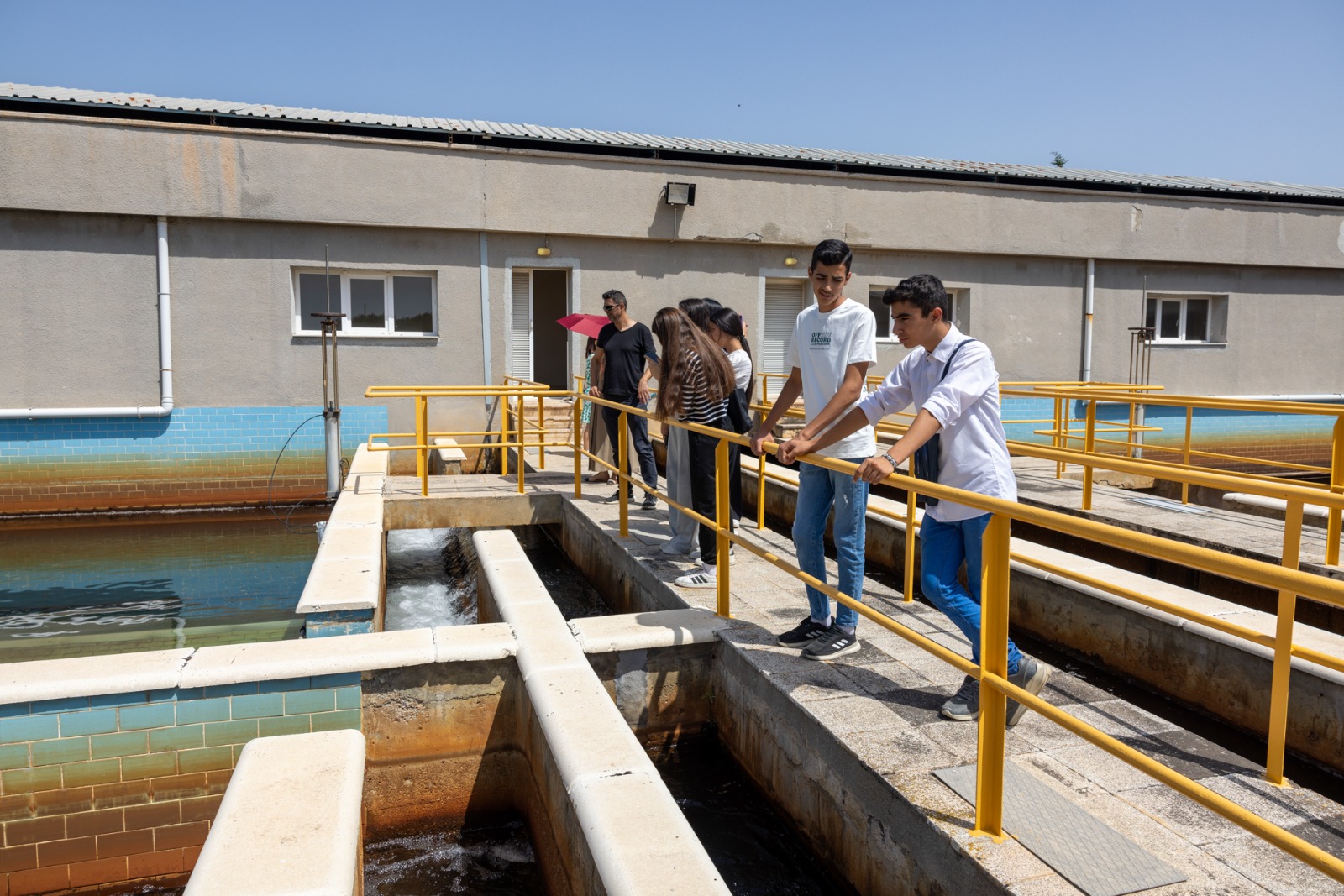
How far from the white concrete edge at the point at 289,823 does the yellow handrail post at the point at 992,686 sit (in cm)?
186

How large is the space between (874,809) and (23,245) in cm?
1165

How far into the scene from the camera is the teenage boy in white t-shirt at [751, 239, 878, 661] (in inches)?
153

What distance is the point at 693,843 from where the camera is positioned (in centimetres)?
264

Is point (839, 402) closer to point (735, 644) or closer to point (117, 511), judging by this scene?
point (735, 644)

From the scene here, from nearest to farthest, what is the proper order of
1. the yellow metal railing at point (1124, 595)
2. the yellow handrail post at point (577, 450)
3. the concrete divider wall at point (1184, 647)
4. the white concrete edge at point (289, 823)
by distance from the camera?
1. the yellow metal railing at point (1124, 595)
2. the white concrete edge at point (289, 823)
3. the concrete divider wall at point (1184, 647)
4. the yellow handrail post at point (577, 450)

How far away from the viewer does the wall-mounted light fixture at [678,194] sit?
12.4 m

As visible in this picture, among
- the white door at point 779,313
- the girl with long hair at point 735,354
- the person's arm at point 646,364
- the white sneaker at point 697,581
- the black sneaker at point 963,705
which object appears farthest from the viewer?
the white door at point 779,313

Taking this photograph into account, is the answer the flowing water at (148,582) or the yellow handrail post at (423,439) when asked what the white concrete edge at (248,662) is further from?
the yellow handrail post at (423,439)

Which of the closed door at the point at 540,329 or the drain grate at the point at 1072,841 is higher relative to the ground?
the closed door at the point at 540,329

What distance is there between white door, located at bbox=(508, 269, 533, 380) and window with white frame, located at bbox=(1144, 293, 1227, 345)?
1015cm

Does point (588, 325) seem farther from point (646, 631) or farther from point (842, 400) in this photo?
point (842, 400)

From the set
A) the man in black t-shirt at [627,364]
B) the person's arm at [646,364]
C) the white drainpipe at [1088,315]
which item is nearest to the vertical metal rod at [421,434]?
the man in black t-shirt at [627,364]

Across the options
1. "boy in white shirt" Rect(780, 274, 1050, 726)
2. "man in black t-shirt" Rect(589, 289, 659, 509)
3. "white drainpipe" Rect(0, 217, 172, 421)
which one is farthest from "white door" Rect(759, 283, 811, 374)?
"boy in white shirt" Rect(780, 274, 1050, 726)

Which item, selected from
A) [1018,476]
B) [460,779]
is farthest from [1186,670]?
[1018,476]
